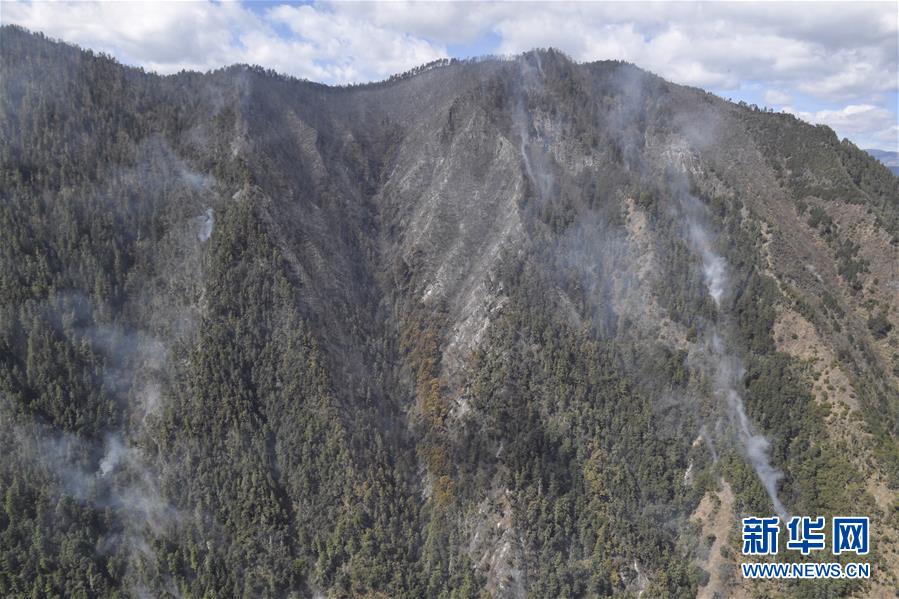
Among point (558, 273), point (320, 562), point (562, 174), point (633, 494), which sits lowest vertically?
point (320, 562)

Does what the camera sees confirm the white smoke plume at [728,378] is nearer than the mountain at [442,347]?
Yes

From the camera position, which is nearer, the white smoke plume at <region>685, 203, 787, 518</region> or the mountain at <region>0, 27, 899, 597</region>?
the white smoke plume at <region>685, 203, 787, 518</region>

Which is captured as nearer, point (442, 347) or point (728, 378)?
point (728, 378)

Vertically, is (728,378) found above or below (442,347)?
below

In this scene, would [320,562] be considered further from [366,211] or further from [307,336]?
[366,211]

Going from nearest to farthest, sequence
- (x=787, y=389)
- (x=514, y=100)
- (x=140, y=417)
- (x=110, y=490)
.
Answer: (x=787, y=389) → (x=110, y=490) → (x=140, y=417) → (x=514, y=100)

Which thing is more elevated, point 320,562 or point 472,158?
point 472,158

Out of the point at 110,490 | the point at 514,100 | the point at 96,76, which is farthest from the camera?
the point at 514,100

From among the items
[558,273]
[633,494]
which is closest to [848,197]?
[558,273]
